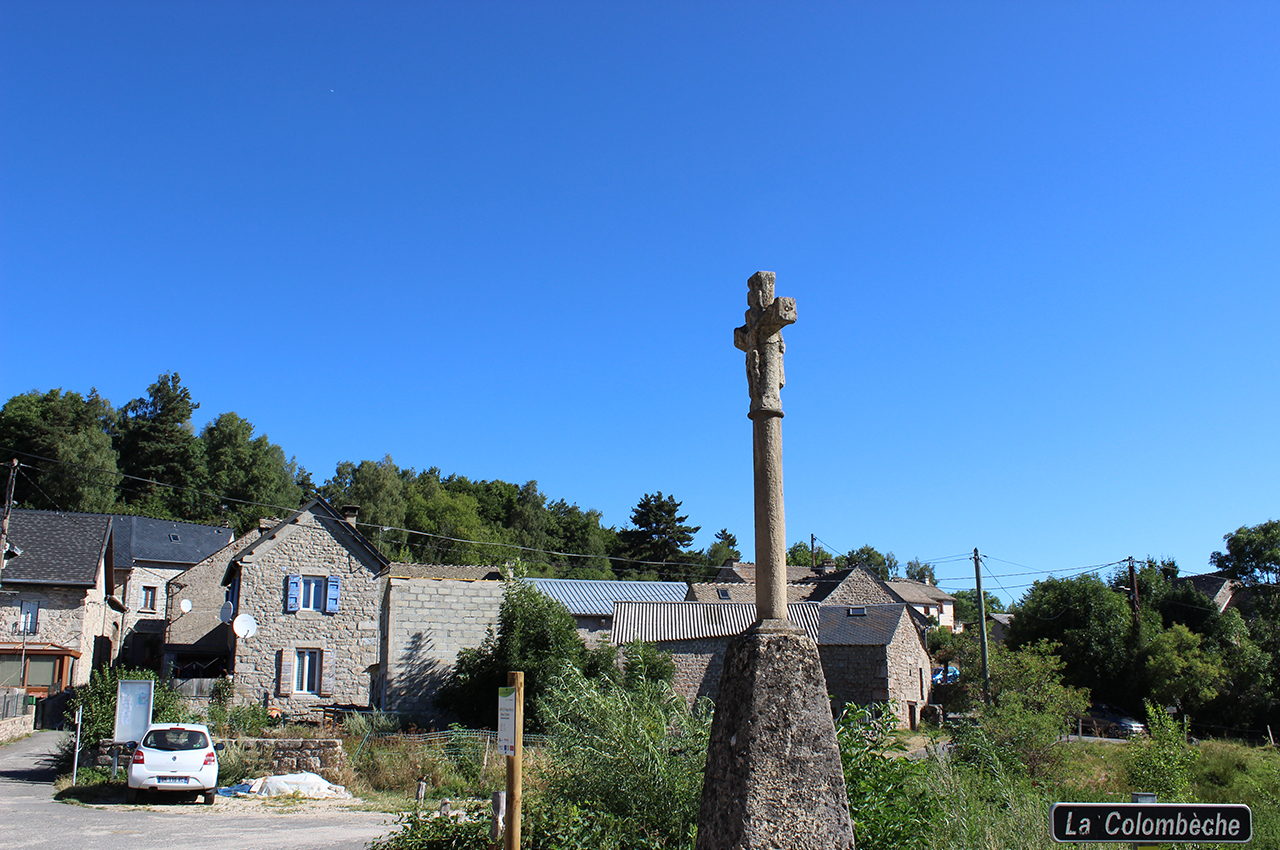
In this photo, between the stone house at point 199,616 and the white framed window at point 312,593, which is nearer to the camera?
the white framed window at point 312,593

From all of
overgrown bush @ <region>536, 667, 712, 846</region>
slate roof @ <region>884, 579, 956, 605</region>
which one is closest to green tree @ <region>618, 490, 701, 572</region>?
slate roof @ <region>884, 579, 956, 605</region>

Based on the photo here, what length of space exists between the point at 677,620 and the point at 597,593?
7492mm

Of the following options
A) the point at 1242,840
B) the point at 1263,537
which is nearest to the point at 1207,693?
the point at 1263,537

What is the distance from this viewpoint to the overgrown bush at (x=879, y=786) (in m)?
6.24

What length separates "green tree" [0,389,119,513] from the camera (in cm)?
5097

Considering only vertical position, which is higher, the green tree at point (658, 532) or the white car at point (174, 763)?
the green tree at point (658, 532)

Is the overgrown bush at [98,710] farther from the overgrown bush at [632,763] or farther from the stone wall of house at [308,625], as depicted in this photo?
the overgrown bush at [632,763]

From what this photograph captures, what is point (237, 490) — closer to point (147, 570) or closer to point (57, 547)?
point (147, 570)

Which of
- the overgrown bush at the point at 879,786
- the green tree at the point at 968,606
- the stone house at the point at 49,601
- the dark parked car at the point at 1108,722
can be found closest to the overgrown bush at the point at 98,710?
the stone house at the point at 49,601

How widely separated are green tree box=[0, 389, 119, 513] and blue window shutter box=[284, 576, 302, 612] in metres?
28.3

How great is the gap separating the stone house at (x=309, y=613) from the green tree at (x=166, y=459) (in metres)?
34.7

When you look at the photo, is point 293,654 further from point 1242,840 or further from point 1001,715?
point 1242,840

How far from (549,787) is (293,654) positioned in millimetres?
21103

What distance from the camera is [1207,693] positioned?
31297 millimetres
